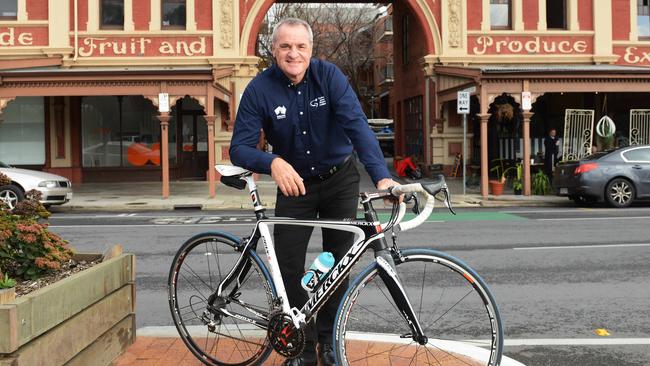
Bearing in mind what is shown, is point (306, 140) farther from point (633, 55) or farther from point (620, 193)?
point (633, 55)

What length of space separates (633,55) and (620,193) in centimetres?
1053

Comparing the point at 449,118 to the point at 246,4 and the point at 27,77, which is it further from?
the point at 27,77

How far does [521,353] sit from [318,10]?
4338 centimetres

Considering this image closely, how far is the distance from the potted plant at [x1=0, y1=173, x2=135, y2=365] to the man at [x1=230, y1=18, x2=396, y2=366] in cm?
96

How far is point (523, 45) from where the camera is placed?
23750mm

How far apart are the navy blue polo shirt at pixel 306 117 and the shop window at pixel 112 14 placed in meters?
20.9

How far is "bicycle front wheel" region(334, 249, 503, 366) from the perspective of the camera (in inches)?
124

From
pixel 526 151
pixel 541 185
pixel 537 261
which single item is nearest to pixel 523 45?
pixel 526 151

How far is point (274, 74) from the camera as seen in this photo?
379cm

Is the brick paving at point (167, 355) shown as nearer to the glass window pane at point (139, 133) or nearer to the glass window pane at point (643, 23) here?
the glass window pane at point (139, 133)

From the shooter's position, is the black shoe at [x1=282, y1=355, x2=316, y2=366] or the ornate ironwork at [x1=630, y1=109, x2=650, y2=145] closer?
the black shoe at [x1=282, y1=355, x2=316, y2=366]

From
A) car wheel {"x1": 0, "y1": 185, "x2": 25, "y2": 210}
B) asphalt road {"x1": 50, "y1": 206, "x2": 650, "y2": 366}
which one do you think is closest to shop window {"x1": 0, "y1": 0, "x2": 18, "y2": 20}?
car wheel {"x1": 0, "y1": 185, "x2": 25, "y2": 210}

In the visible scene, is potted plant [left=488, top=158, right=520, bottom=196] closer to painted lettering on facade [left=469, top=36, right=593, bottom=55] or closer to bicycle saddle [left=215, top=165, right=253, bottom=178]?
painted lettering on facade [left=469, top=36, right=593, bottom=55]

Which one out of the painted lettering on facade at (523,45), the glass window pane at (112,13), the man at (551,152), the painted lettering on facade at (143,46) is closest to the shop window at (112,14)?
the glass window pane at (112,13)
